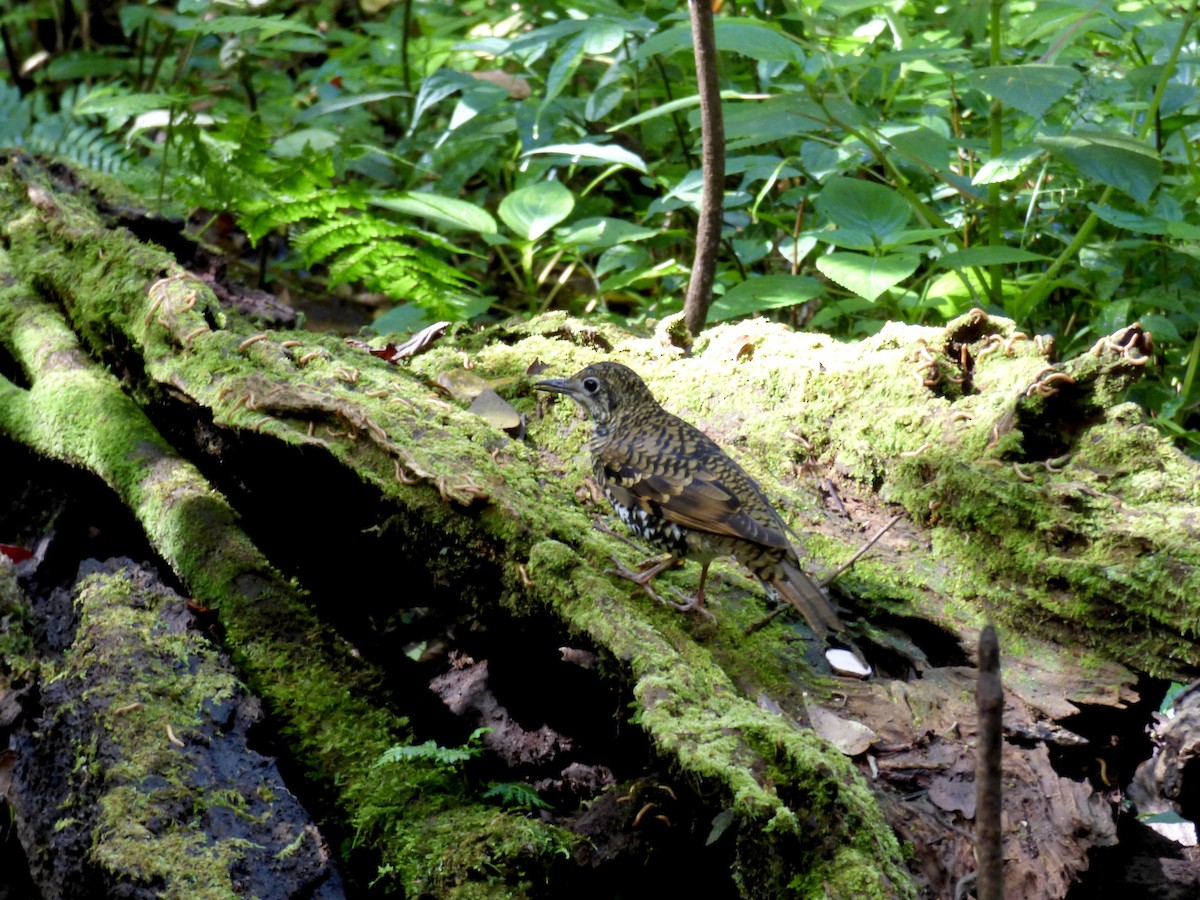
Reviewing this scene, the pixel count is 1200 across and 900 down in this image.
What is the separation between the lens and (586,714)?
305cm

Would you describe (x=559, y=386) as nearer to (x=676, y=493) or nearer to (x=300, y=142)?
(x=676, y=493)

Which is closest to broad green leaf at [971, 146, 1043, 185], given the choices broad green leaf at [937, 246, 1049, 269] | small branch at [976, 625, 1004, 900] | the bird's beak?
broad green leaf at [937, 246, 1049, 269]

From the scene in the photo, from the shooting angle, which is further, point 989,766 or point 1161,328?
point 1161,328

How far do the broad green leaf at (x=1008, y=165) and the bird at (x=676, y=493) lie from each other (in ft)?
5.50

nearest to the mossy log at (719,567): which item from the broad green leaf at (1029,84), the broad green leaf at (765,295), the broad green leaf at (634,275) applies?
the broad green leaf at (765,295)

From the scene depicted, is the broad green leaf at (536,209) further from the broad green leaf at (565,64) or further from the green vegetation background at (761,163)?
the broad green leaf at (565,64)

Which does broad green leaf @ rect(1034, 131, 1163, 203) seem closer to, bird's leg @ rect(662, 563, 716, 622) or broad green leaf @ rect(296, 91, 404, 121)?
bird's leg @ rect(662, 563, 716, 622)

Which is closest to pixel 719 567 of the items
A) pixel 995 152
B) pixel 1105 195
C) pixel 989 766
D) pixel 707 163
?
pixel 707 163

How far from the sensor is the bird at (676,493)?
10.4ft

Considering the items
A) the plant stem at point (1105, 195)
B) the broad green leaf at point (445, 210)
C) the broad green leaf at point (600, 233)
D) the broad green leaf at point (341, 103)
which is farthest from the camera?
the broad green leaf at point (341, 103)

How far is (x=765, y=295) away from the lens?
4.72 m

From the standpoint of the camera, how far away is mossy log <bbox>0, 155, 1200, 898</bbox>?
2.52 metres

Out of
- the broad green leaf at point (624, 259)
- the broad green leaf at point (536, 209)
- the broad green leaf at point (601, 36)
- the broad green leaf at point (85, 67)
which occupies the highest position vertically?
the broad green leaf at point (601, 36)

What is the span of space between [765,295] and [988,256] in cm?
93
